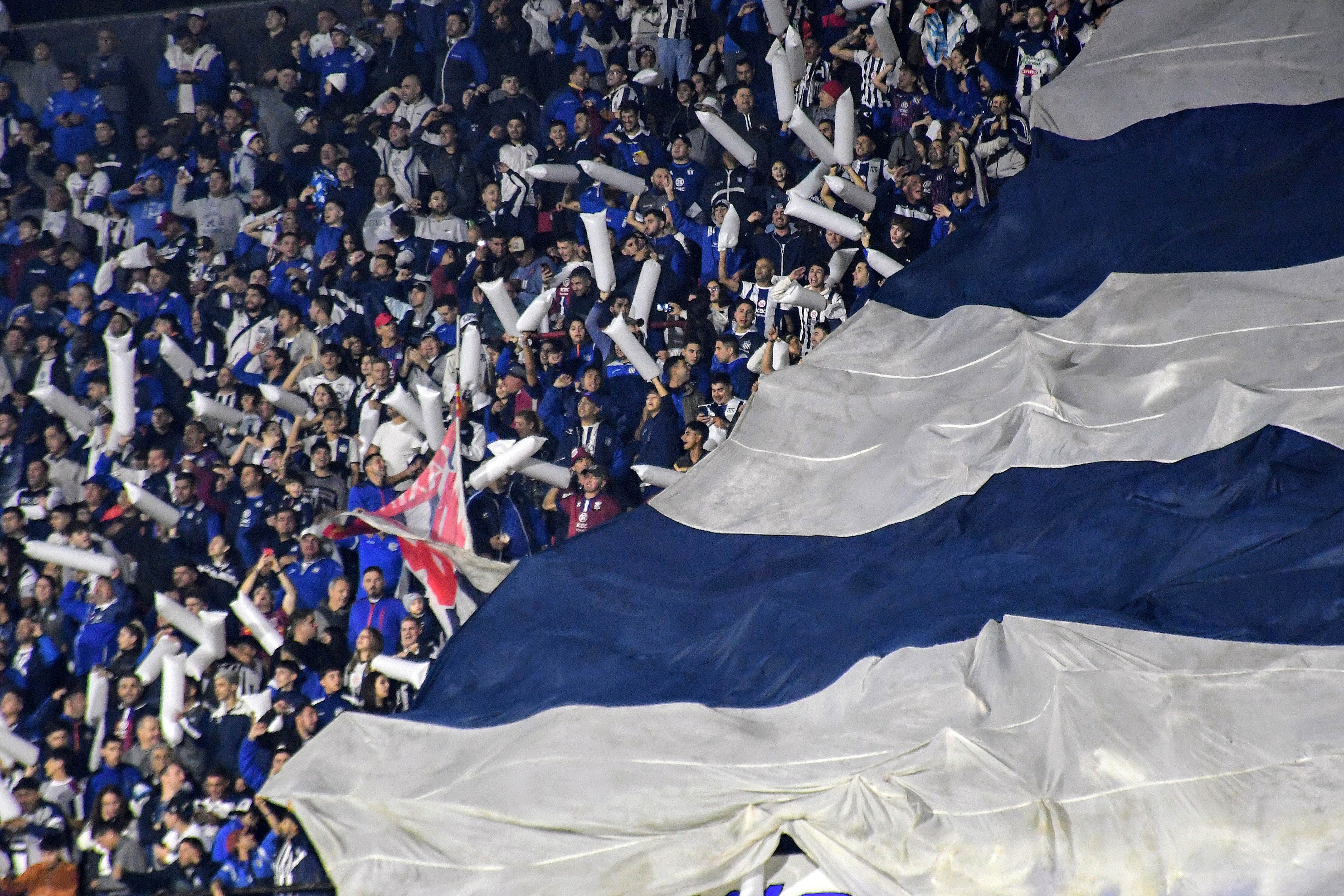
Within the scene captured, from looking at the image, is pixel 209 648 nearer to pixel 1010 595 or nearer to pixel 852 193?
pixel 852 193

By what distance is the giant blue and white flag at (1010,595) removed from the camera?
4.91 metres

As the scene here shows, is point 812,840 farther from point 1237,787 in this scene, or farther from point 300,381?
point 300,381

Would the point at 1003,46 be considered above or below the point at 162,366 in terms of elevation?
above

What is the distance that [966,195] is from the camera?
942cm

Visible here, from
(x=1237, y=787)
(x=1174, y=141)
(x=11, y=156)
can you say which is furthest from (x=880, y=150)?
(x=11, y=156)

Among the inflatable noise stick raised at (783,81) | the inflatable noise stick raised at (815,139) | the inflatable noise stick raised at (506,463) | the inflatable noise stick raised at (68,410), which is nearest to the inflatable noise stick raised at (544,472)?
the inflatable noise stick raised at (506,463)

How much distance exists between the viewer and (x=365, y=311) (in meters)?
11.2

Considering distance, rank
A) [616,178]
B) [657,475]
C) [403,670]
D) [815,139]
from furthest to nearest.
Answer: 1. [616,178]
2. [815,139]
3. [657,475]
4. [403,670]

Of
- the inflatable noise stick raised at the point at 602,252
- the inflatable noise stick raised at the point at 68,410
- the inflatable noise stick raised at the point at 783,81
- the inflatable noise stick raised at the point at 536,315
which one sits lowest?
the inflatable noise stick raised at the point at 68,410

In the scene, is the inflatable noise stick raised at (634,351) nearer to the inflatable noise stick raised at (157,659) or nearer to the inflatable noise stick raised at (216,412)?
the inflatable noise stick raised at (216,412)

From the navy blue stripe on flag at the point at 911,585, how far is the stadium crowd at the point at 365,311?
5.43ft

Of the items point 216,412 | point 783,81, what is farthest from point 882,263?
point 216,412

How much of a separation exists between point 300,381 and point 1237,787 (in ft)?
25.3

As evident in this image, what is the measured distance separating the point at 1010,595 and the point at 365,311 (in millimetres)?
6388
